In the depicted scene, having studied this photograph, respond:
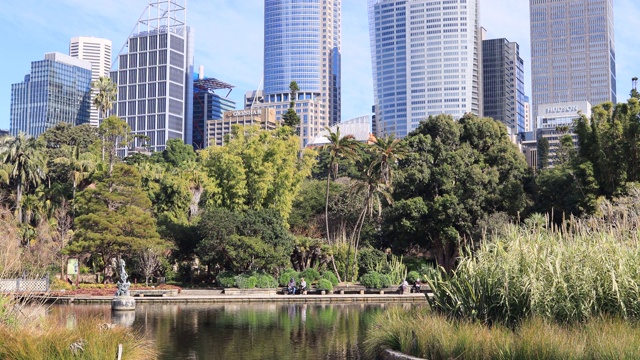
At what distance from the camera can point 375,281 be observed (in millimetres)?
44000

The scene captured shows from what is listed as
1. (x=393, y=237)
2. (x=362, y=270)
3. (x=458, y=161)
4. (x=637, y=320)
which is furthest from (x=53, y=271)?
(x=637, y=320)

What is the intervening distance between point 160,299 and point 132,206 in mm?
9518

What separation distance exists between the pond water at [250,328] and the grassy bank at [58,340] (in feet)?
7.17

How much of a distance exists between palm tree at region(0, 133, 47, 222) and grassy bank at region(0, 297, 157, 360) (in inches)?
1556

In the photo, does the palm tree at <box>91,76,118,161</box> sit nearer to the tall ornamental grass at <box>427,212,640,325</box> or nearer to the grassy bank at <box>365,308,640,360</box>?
the grassy bank at <box>365,308,640,360</box>

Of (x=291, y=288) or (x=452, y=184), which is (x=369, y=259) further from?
(x=291, y=288)

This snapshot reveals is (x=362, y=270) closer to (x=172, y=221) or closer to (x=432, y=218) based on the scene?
(x=432, y=218)

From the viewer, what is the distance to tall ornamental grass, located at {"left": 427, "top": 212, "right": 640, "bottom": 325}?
17.1 m

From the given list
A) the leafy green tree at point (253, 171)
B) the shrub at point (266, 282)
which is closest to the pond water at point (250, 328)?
the shrub at point (266, 282)

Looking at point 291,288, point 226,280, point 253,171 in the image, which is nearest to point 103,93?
point 253,171

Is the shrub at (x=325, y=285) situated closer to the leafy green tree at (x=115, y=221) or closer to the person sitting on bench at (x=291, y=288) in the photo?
the person sitting on bench at (x=291, y=288)

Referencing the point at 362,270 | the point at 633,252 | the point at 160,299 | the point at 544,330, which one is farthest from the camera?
the point at 362,270

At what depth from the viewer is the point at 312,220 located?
61.2 metres

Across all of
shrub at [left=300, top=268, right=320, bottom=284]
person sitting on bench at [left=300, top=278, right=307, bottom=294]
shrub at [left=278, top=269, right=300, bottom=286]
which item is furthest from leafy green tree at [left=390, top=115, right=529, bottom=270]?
person sitting on bench at [left=300, top=278, right=307, bottom=294]
